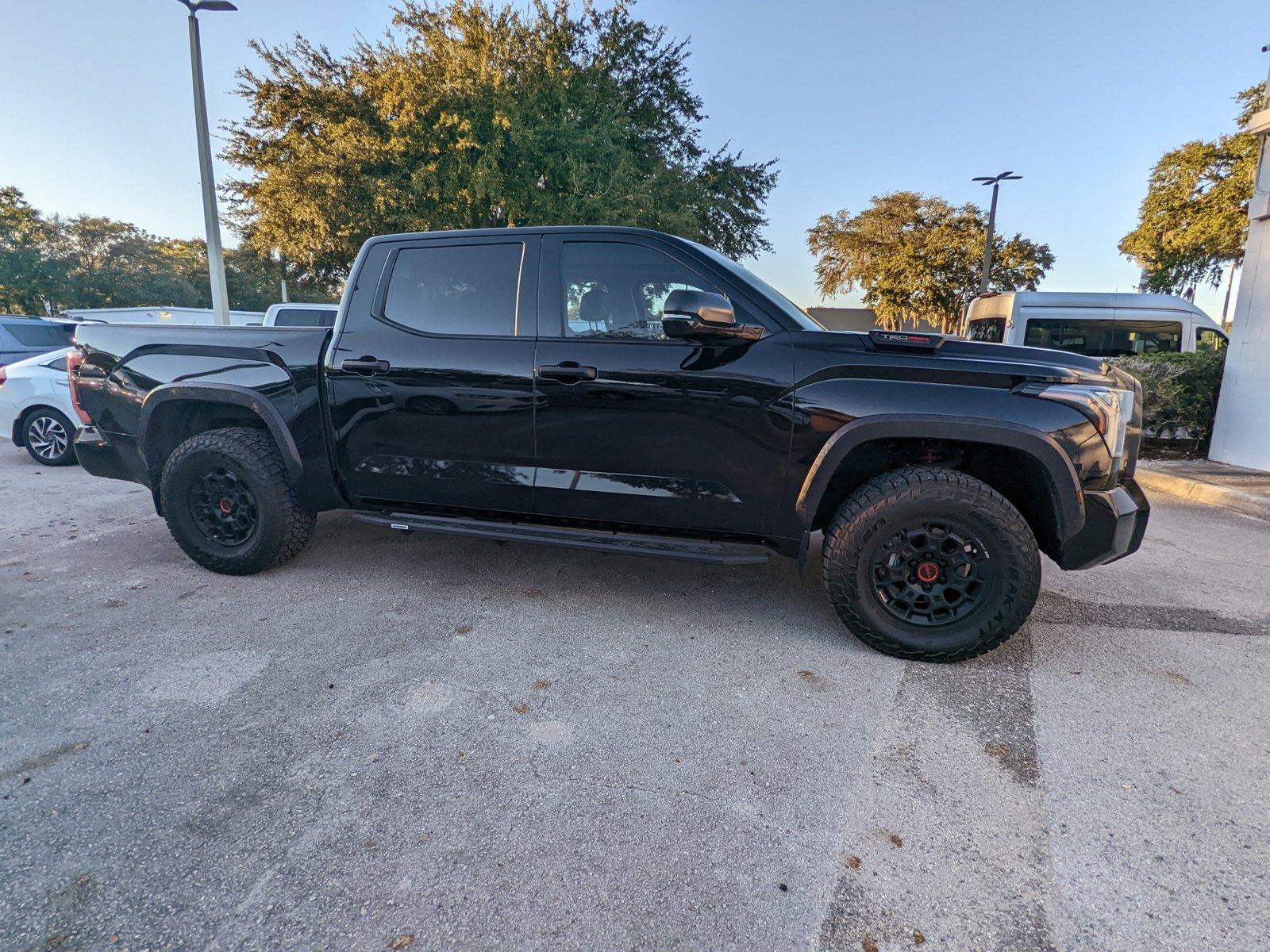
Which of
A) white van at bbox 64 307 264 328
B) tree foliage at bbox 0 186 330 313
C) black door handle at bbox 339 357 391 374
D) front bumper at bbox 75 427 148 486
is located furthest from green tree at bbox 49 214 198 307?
black door handle at bbox 339 357 391 374

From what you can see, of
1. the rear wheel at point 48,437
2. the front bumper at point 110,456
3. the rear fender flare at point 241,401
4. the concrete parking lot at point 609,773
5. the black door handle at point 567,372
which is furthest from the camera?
the rear wheel at point 48,437

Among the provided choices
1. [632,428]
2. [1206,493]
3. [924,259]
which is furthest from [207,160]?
[924,259]

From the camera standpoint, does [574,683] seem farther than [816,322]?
No

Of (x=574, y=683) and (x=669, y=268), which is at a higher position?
(x=669, y=268)

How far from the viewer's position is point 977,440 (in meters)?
2.67

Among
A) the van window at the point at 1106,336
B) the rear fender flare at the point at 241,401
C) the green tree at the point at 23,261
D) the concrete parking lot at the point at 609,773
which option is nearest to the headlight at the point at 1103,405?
the concrete parking lot at the point at 609,773

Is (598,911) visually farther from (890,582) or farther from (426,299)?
(426,299)

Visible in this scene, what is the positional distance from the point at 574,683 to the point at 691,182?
16029 mm

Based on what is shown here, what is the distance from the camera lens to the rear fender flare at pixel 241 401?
3.54 m

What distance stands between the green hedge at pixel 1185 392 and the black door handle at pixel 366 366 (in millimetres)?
9229

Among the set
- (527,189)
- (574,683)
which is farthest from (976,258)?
(574,683)

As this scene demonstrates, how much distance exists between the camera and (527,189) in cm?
1398

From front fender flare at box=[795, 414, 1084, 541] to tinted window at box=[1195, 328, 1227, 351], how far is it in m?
9.31

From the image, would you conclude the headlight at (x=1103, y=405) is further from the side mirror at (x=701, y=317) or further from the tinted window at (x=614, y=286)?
the tinted window at (x=614, y=286)
